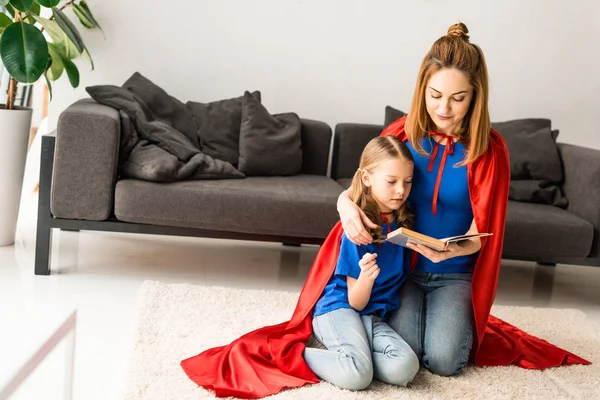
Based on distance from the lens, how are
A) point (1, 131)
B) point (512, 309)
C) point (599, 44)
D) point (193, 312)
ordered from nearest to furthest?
point (193, 312), point (512, 309), point (1, 131), point (599, 44)

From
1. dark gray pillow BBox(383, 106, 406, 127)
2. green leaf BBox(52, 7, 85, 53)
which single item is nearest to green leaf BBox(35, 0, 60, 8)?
green leaf BBox(52, 7, 85, 53)

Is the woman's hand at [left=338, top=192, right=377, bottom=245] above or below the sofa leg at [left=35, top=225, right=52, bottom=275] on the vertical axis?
above

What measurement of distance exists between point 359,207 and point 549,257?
1553 mm

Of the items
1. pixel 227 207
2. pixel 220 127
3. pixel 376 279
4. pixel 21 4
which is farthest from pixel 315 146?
pixel 376 279

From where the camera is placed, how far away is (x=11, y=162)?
3.89 meters

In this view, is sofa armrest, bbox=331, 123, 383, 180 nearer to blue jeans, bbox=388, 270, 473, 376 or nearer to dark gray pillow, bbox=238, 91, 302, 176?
dark gray pillow, bbox=238, 91, 302, 176

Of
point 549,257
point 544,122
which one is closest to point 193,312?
point 549,257

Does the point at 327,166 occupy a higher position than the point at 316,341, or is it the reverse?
the point at 327,166

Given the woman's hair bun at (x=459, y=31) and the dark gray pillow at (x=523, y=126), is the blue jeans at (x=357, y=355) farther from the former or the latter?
the dark gray pillow at (x=523, y=126)

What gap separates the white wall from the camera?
15.0 feet

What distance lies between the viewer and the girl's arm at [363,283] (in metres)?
2.50

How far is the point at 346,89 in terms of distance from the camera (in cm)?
476

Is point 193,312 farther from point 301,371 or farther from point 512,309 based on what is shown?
point 512,309

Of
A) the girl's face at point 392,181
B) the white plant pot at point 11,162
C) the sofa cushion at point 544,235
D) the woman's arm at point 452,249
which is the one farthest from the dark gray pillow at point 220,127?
the woman's arm at point 452,249
